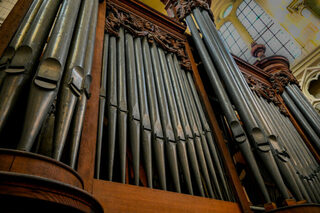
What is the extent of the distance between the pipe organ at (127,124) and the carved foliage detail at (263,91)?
1.73ft

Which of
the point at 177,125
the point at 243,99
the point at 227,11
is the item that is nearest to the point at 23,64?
the point at 177,125

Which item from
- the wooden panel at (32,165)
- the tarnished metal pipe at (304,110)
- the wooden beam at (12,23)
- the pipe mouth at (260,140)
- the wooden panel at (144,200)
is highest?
the tarnished metal pipe at (304,110)

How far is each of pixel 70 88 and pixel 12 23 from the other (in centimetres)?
86

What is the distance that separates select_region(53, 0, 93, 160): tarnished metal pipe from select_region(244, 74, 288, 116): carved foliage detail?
2747mm

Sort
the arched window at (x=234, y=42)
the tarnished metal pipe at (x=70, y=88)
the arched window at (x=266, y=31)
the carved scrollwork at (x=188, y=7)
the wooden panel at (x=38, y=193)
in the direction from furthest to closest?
the arched window at (x=234, y=42) → the arched window at (x=266, y=31) → the carved scrollwork at (x=188, y=7) → the tarnished metal pipe at (x=70, y=88) → the wooden panel at (x=38, y=193)

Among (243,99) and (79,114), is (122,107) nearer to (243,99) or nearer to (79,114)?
(79,114)

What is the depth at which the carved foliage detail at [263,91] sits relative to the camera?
138 inches

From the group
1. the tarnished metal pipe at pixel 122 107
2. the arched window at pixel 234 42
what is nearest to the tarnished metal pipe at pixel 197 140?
the tarnished metal pipe at pixel 122 107

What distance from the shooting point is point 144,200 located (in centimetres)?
120

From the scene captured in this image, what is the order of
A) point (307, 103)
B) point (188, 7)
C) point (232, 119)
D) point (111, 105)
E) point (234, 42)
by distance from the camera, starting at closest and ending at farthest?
point (111, 105)
point (232, 119)
point (188, 7)
point (307, 103)
point (234, 42)

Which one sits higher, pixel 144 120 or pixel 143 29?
pixel 143 29

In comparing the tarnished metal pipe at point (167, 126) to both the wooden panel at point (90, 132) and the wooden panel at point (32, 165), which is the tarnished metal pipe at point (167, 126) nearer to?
the wooden panel at point (90, 132)

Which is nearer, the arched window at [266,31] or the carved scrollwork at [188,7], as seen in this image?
the carved scrollwork at [188,7]

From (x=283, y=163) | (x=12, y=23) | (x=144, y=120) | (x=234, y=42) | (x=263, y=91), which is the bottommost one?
(x=283, y=163)
